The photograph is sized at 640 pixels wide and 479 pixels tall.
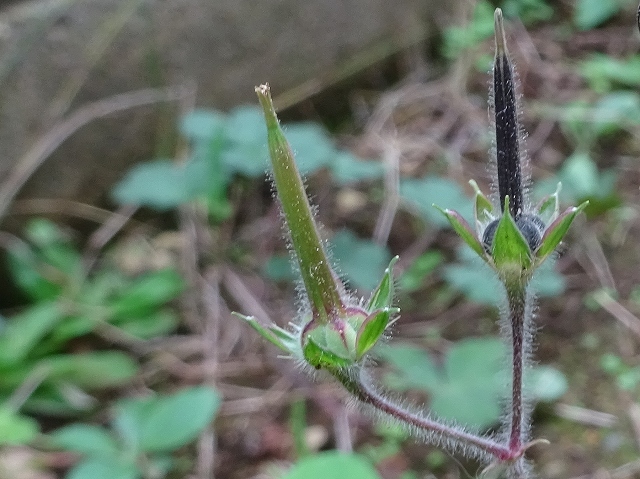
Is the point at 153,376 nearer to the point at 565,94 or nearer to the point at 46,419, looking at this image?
the point at 46,419

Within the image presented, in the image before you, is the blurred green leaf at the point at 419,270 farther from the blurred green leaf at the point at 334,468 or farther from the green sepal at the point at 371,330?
the green sepal at the point at 371,330

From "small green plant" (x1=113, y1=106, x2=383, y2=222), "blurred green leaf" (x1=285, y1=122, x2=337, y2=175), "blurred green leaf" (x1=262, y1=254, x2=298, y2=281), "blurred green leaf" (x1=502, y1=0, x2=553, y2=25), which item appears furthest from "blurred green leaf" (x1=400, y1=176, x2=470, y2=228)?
"blurred green leaf" (x1=502, y1=0, x2=553, y2=25)

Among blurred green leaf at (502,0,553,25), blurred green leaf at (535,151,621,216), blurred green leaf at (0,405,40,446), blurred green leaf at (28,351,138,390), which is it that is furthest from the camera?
blurred green leaf at (502,0,553,25)

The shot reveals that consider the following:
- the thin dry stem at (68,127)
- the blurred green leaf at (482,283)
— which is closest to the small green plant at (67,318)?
the thin dry stem at (68,127)

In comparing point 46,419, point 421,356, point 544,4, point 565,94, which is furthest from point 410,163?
point 46,419

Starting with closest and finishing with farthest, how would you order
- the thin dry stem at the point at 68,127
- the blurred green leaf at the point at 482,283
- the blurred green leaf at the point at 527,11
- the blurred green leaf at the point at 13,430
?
the blurred green leaf at the point at 13,430
the blurred green leaf at the point at 482,283
the thin dry stem at the point at 68,127
the blurred green leaf at the point at 527,11

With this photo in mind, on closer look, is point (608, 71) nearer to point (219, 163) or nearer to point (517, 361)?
point (219, 163)

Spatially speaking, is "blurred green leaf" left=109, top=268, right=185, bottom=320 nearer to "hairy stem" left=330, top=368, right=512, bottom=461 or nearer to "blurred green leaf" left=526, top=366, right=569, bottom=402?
"blurred green leaf" left=526, top=366, right=569, bottom=402
